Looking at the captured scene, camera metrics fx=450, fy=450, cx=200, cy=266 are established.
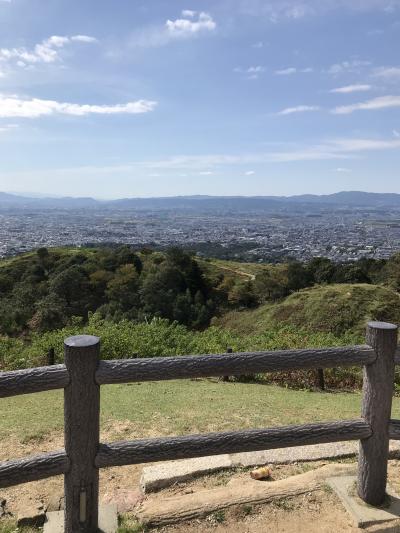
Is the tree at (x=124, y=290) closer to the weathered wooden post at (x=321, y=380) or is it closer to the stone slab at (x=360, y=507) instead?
the weathered wooden post at (x=321, y=380)

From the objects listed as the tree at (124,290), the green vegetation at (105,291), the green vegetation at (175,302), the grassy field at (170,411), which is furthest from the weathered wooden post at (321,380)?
the tree at (124,290)

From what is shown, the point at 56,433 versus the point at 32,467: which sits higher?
the point at 32,467

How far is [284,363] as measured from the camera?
306cm

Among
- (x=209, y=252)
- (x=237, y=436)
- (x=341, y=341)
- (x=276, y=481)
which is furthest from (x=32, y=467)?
(x=209, y=252)

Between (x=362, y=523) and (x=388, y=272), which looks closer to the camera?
(x=362, y=523)

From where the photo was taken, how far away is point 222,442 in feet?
→ 10.00

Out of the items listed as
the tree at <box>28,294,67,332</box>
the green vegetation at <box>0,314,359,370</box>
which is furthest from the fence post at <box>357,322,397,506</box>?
the tree at <box>28,294,67,332</box>

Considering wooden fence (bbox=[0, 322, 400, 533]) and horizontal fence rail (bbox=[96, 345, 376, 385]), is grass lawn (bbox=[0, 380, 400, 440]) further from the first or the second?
horizontal fence rail (bbox=[96, 345, 376, 385])

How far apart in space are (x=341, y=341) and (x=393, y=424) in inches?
369

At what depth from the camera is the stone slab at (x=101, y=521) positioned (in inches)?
119

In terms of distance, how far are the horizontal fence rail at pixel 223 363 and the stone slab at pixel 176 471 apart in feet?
4.62

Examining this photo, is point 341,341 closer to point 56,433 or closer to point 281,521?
point 56,433

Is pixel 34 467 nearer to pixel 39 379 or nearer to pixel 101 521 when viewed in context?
pixel 39 379

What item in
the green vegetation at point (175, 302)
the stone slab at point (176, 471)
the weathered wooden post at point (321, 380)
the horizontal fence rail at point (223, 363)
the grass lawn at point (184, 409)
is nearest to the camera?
the horizontal fence rail at point (223, 363)
